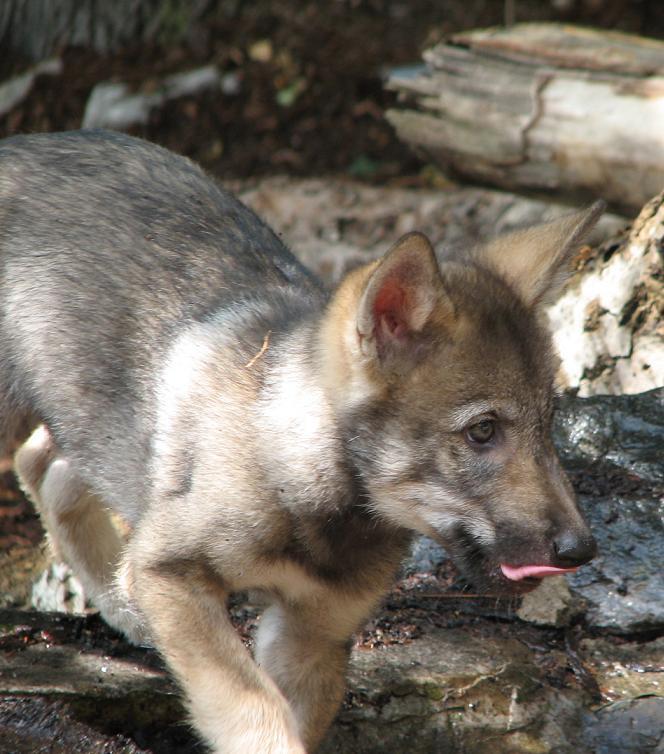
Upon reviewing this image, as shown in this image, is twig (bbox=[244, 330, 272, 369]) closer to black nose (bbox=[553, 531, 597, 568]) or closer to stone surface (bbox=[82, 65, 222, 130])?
black nose (bbox=[553, 531, 597, 568])

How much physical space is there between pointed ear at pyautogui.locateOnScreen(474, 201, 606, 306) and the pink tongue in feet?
3.02

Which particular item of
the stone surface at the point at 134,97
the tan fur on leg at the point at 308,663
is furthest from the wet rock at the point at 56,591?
the stone surface at the point at 134,97

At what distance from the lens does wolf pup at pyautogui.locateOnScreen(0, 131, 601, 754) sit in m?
3.76

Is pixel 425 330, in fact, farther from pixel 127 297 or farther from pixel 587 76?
pixel 587 76

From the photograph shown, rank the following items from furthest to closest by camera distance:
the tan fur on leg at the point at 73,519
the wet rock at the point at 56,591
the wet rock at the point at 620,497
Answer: the wet rock at the point at 56,591 → the tan fur on leg at the point at 73,519 → the wet rock at the point at 620,497

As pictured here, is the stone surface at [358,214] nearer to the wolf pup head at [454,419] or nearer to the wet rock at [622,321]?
the wet rock at [622,321]

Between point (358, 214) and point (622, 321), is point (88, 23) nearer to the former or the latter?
point (358, 214)

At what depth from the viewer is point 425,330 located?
149 inches

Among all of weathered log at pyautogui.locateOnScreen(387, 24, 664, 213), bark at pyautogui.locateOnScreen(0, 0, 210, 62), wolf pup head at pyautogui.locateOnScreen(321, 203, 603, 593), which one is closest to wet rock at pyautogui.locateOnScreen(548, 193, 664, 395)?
weathered log at pyautogui.locateOnScreen(387, 24, 664, 213)

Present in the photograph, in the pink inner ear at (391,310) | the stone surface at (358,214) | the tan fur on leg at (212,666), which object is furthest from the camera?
the stone surface at (358,214)

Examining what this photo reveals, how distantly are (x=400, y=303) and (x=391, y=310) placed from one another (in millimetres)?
39

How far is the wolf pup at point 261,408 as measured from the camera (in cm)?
376

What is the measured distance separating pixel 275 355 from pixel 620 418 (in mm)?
1917

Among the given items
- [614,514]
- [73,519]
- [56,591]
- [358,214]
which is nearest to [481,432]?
[614,514]
